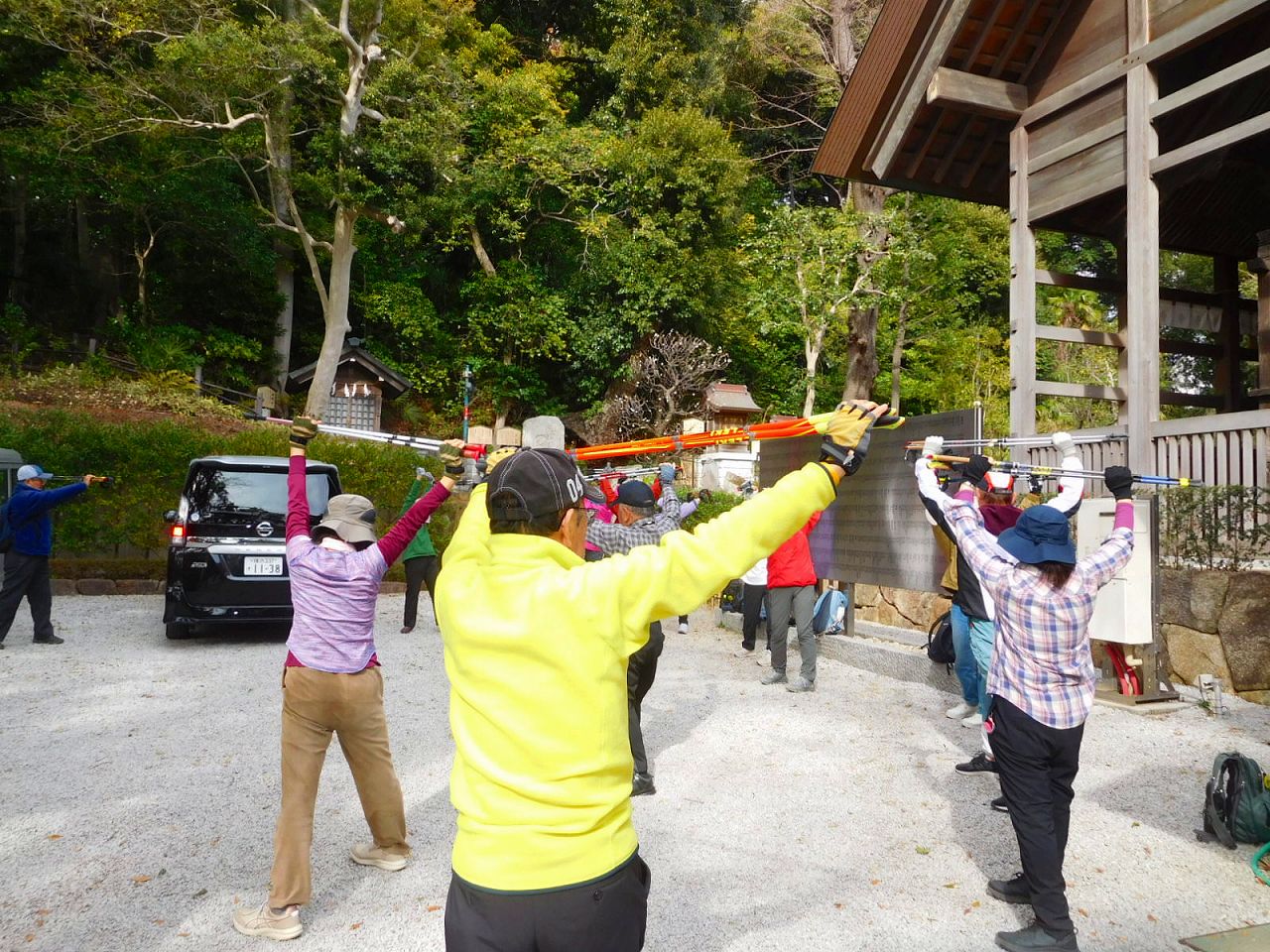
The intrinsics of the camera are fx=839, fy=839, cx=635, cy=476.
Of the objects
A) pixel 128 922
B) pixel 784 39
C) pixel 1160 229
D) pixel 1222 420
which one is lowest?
pixel 128 922

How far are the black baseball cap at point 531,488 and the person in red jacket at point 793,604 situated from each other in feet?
21.3

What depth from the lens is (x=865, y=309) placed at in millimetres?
21406

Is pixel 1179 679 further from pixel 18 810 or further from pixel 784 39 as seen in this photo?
pixel 784 39

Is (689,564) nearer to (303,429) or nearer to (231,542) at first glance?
(303,429)

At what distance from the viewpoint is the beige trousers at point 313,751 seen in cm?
362

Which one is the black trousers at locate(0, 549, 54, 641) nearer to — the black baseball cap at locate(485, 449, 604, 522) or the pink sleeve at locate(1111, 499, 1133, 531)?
the black baseball cap at locate(485, 449, 604, 522)

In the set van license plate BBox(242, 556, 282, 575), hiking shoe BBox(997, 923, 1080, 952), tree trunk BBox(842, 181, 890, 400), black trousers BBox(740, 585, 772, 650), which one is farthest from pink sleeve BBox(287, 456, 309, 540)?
tree trunk BBox(842, 181, 890, 400)

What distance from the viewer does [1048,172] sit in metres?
9.34

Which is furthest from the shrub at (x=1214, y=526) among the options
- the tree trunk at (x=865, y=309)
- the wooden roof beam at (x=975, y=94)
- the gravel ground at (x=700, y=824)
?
the tree trunk at (x=865, y=309)

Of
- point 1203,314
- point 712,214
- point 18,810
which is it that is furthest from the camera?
point 712,214

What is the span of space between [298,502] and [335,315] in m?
19.2

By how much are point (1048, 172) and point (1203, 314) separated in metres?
3.02

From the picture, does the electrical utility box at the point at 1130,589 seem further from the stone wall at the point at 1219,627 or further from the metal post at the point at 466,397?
the metal post at the point at 466,397

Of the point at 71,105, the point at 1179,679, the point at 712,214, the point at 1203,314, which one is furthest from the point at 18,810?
the point at 712,214
